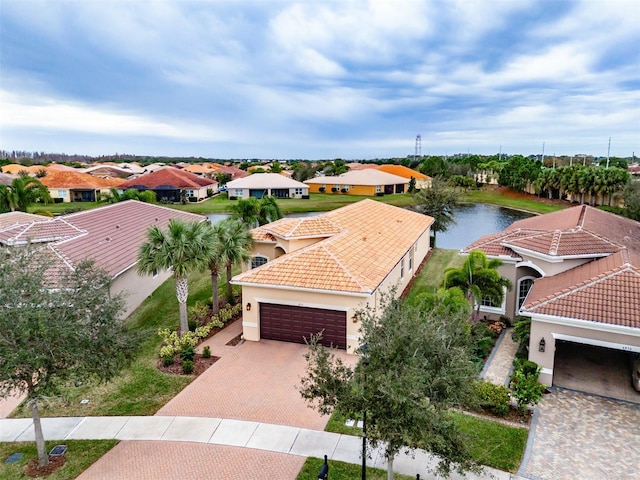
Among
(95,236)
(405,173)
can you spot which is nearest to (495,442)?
(95,236)

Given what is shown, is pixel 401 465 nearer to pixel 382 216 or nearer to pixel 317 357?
pixel 317 357

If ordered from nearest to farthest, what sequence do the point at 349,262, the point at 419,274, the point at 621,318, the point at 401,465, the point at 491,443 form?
1. the point at 401,465
2. the point at 491,443
3. the point at 621,318
4. the point at 349,262
5. the point at 419,274

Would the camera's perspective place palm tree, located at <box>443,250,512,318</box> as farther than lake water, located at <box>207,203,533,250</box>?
No

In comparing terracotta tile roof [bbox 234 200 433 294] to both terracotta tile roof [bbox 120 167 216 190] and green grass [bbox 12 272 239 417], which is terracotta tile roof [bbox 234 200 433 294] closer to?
green grass [bbox 12 272 239 417]

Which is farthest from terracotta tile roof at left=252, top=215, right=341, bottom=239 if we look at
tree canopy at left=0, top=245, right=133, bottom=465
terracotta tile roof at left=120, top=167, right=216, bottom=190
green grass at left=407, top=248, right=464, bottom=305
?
terracotta tile roof at left=120, top=167, right=216, bottom=190

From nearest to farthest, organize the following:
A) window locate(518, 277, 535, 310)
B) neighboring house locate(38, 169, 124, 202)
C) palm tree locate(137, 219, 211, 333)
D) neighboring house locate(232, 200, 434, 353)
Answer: palm tree locate(137, 219, 211, 333)
neighboring house locate(232, 200, 434, 353)
window locate(518, 277, 535, 310)
neighboring house locate(38, 169, 124, 202)

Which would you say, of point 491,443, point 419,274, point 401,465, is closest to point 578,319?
point 491,443
